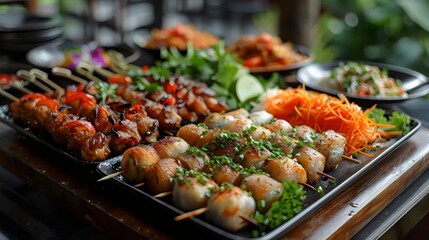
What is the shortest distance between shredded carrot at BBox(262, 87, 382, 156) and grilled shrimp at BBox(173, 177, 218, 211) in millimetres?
883

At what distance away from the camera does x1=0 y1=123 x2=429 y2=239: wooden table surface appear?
1.81 meters

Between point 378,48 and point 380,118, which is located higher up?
point 380,118

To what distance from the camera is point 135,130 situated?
2381mm

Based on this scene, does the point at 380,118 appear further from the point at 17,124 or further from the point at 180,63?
the point at 17,124

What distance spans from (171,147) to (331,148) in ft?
2.40

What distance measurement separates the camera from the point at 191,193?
1.78m

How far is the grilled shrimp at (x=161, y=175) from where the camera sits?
1897 mm

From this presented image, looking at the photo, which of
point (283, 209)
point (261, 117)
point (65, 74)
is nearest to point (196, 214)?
point (283, 209)

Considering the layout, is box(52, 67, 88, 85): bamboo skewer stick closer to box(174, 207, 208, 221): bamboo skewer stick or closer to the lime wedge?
the lime wedge

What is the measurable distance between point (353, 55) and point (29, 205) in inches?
207

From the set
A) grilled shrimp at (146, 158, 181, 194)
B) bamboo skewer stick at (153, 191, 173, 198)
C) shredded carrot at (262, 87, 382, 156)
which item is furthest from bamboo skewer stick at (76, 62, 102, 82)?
bamboo skewer stick at (153, 191, 173, 198)

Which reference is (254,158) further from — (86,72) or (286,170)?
(86,72)

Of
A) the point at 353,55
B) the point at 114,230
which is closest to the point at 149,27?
the point at 353,55

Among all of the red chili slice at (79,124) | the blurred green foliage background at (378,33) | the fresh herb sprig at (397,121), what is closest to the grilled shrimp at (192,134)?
the red chili slice at (79,124)
